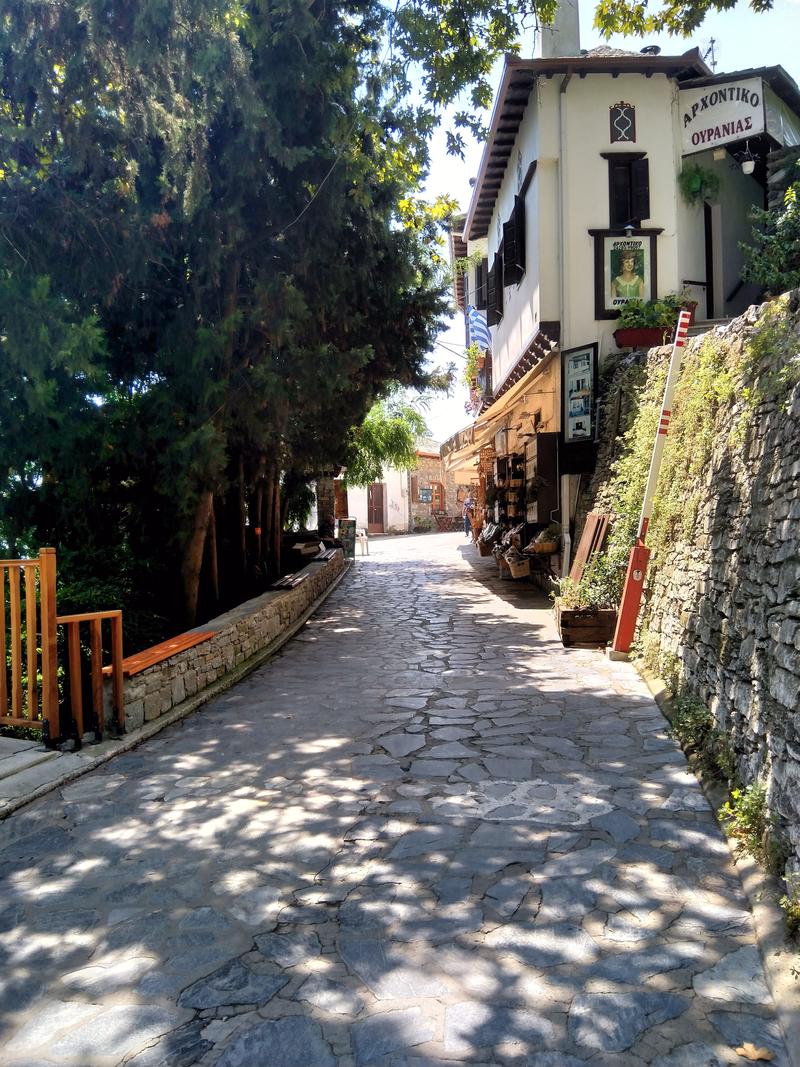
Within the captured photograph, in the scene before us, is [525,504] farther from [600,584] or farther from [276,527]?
[600,584]

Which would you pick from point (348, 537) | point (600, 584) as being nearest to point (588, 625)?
point (600, 584)

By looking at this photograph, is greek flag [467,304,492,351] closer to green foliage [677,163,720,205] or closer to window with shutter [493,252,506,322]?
window with shutter [493,252,506,322]

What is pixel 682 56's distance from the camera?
11266 millimetres

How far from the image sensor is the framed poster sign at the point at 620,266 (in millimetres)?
11758

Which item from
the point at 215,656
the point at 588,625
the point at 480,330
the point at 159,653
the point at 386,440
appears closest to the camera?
the point at 159,653

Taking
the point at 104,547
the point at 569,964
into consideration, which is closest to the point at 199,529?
the point at 104,547

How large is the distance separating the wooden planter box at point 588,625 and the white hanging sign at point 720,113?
7467mm

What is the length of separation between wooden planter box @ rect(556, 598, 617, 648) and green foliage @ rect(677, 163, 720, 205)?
696cm

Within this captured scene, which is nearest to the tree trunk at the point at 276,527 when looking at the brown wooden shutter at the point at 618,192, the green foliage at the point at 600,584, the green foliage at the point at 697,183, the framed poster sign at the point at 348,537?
the framed poster sign at the point at 348,537

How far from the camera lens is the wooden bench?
604 cm

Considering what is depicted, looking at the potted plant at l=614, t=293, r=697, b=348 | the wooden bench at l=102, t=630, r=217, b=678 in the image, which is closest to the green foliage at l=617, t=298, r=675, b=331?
the potted plant at l=614, t=293, r=697, b=348

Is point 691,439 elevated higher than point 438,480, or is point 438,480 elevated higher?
point 438,480

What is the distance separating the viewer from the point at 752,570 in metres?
4.38

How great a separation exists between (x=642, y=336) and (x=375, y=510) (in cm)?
3065
